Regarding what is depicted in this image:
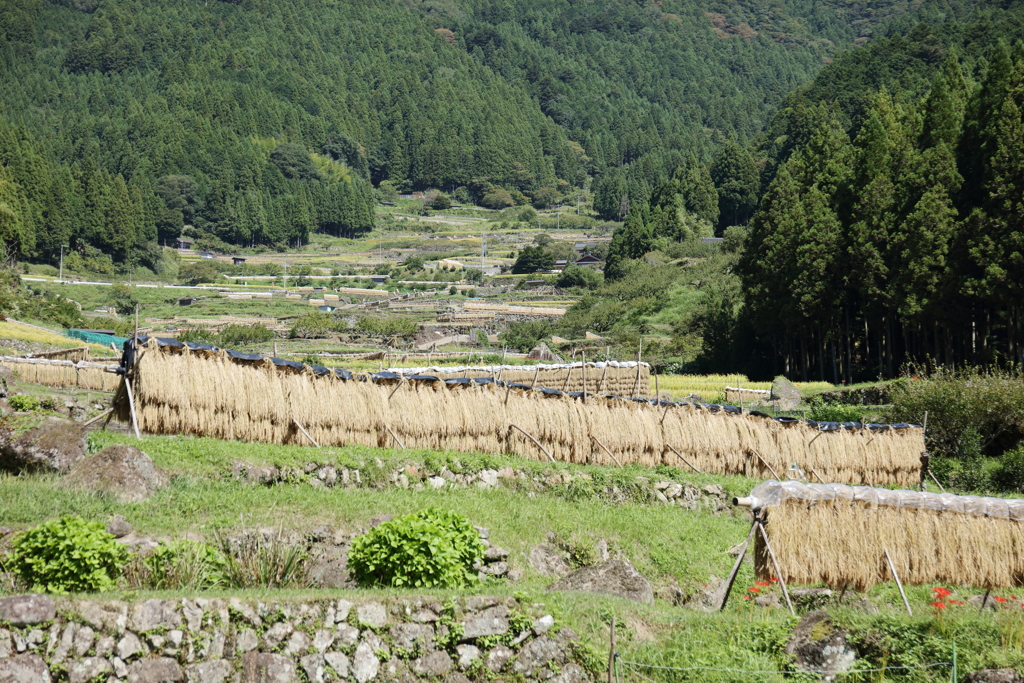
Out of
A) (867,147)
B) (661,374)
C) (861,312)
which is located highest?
(867,147)

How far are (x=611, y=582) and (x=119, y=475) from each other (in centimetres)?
697

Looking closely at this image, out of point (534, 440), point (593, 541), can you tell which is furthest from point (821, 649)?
point (534, 440)

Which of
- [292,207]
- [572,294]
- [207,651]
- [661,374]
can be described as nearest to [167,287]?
[572,294]

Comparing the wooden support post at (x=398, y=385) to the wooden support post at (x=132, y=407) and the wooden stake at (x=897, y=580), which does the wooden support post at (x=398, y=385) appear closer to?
the wooden support post at (x=132, y=407)

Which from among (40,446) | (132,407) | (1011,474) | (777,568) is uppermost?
(132,407)

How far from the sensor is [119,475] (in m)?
14.7

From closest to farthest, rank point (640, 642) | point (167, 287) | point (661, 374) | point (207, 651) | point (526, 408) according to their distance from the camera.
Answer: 1. point (207, 651)
2. point (640, 642)
3. point (526, 408)
4. point (661, 374)
5. point (167, 287)

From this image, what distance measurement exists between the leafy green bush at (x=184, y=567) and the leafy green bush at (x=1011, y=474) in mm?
22532

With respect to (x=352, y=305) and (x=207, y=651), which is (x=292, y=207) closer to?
(x=352, y=305)

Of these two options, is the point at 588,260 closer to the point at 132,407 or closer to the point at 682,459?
the point at 682,459

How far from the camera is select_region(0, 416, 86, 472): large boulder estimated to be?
603 inches

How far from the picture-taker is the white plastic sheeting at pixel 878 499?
1441 centimetres

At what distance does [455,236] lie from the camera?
188375 millimetres

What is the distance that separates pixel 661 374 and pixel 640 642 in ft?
144
